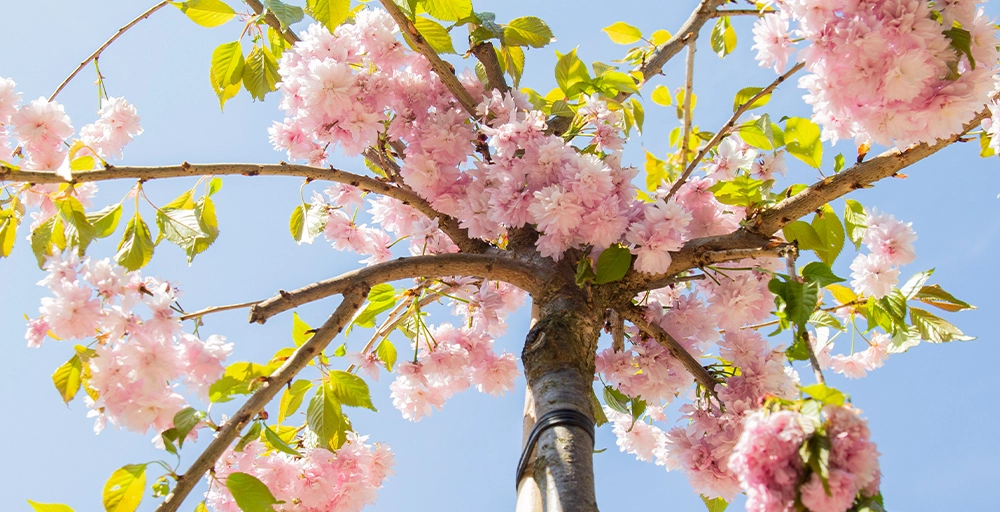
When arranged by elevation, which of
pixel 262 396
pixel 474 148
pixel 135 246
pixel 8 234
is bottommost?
pixel 262 396

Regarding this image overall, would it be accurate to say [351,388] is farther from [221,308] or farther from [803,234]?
[803,234]

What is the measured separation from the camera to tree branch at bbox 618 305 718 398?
157 centimetres

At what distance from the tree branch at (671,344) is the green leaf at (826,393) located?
2.44 ft

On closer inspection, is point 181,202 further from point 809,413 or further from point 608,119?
point 809,413

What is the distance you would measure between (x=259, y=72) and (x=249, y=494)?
1.14 m

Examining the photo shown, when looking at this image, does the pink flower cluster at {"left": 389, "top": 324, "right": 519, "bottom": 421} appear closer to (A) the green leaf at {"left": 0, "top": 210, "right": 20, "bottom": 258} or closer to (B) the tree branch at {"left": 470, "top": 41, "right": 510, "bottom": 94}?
(B) the tree branch at {"left": 470, "top": 41, "right": 510, "bottom": 94}

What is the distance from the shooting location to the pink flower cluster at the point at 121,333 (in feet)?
3.59

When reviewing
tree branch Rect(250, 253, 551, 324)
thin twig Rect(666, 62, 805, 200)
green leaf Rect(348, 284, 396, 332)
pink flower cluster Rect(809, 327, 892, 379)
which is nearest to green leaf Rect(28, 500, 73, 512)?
tree branch Rect(250, 253, 551, 324)

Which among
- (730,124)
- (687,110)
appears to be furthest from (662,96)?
(730,124)

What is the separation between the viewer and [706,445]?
1523mm

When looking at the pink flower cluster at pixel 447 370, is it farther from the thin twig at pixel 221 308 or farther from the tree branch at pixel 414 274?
the thin twig at pixel 221 308

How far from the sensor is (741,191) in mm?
1519

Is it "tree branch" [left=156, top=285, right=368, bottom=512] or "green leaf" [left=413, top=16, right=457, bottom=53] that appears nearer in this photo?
"tree branch" [left=156, top=285, right=368, bottom=512]

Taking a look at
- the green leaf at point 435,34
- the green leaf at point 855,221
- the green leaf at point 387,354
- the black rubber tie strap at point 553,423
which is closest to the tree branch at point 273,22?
the green leaf at point 435,34
